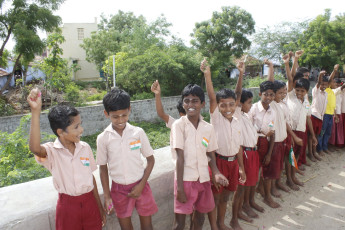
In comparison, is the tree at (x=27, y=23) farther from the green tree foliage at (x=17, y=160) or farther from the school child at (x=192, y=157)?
the school child at (x=192, y=157)

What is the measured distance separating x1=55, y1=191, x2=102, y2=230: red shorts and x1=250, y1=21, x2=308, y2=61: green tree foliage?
892 inches

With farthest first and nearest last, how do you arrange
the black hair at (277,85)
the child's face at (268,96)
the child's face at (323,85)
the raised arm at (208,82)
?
the child's face at (323,85)
the black hair at (277,85)
the child's face at (268,96)
the raised arm at (208,82)

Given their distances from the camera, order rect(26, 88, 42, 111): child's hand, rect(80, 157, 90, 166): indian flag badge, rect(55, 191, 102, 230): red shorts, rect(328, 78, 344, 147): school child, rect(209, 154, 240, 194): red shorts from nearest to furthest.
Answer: rect(26, 88, 42, 111): child's hand, rect(55, 191, 102, 230): red shorts, rect(80, 157, 90, 166): indian flag badge, rect(209, 154, 240, 194): red shorts, rect(328, 78, 344, 147): school child

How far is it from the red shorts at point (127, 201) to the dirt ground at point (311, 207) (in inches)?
40.5

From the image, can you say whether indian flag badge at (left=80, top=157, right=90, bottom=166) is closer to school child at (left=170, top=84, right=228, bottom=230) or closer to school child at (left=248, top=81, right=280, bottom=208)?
school child at (left=170, top=84, right=228, bottom=230)

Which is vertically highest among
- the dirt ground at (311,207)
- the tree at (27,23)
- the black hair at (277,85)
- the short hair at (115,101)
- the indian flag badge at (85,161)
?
the tree at (27,23)

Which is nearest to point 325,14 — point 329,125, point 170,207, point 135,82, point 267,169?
point 135,82

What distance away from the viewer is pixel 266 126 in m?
3.21

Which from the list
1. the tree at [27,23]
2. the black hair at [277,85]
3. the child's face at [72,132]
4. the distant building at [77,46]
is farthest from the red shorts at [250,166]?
the distant building at [77,46]

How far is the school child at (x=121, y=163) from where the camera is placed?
2.05m

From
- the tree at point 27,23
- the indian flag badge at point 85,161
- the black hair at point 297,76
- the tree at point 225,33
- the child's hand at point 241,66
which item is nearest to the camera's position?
the indian flag badge at point 85,161

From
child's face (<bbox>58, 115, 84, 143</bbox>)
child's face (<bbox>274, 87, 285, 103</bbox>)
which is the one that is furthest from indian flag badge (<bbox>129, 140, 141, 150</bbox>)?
child's face (<bbox>274, 87, 285, 103</bbox>)

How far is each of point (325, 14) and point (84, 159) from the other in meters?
20.2

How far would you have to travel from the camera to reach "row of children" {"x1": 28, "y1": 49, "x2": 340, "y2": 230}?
187 cm
